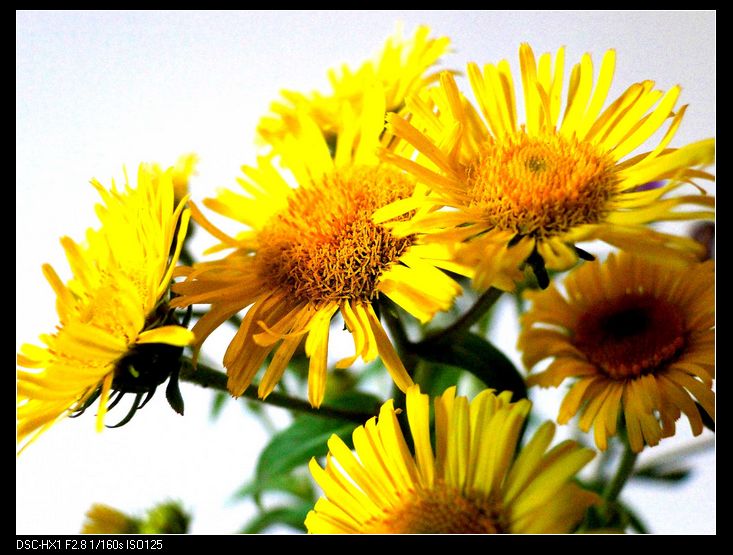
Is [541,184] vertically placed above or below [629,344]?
above

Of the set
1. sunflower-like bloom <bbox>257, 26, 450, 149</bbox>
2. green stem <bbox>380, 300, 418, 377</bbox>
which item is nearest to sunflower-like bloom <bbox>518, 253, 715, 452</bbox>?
green stem <bbox>380, 300, 418, 377</bbox>

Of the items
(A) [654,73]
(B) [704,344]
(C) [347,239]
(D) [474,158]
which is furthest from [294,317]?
(A) [654,73]

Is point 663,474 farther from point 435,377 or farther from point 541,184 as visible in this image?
point 541,184

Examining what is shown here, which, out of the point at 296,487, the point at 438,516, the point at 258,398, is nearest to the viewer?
the point at 438,516

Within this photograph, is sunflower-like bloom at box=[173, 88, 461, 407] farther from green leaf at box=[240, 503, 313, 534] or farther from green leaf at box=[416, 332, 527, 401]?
green leaf at box=[240, 503, 313, 534]

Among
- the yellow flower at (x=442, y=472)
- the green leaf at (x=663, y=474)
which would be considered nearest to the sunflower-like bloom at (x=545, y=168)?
the yellow flower at (x=442, y=472)

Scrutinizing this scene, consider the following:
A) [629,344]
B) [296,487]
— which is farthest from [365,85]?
[296,487]
